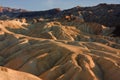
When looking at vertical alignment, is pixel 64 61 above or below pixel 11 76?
below

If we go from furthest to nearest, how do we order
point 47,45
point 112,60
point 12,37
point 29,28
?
point 29,28 < point 12,37 < point 47,45 < point 112,60

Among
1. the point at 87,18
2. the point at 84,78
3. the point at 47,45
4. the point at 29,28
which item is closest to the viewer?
the point at 84,78

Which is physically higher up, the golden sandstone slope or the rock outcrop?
the rock outcrop

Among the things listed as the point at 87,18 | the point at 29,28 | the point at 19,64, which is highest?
the point at 19,64

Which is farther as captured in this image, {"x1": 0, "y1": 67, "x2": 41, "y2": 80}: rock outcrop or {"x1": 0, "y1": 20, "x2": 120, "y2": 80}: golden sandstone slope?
{"x1": 0, "y1": 20, "x2": 120, "y2": 80}: golden sandstone slope

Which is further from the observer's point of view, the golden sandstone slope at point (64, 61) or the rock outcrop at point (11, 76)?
the golden sandstone slope at point (64, 61)

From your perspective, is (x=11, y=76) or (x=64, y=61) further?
(x=64, y=61)

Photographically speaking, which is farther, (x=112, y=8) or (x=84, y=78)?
(x=112, y=8)

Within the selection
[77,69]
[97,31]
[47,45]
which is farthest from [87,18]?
[77,69]

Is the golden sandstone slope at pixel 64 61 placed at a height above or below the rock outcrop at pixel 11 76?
below

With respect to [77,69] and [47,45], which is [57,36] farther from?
[77,69]

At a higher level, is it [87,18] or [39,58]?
[39,58]
